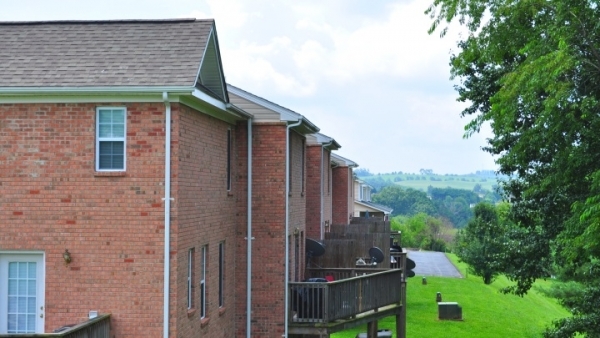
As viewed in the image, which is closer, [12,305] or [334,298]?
[12,305]

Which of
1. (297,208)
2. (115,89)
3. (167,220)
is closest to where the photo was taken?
(115,89)

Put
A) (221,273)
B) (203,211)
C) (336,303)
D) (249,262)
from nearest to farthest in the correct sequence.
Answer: (203,211) < (221,273) < (249,262) < (336,303)

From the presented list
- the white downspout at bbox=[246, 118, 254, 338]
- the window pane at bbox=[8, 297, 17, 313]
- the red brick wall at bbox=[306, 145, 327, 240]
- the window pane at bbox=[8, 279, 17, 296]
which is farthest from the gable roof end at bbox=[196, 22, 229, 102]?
the red brick wall at bbox=[306, 145, 327, 240]

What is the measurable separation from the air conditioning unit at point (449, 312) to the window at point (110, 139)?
23951 mm

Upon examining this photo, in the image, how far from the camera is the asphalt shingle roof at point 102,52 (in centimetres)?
1409

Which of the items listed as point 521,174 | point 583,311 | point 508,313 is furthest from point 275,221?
point 508,313

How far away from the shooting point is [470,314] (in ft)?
125

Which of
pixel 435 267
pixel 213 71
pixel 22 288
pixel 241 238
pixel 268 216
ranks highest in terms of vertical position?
pixel 213 71

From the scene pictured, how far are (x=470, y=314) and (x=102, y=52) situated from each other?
27.3 m

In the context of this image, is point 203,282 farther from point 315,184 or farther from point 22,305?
point 315,184

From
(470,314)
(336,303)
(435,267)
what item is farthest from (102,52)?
(435,267)

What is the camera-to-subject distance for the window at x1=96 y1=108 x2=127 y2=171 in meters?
14.2

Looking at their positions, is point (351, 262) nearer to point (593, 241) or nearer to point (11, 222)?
point (593, 241)

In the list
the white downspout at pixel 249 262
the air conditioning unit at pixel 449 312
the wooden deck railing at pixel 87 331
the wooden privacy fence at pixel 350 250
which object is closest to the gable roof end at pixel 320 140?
the wooden privacy fence at pixel 350 250
